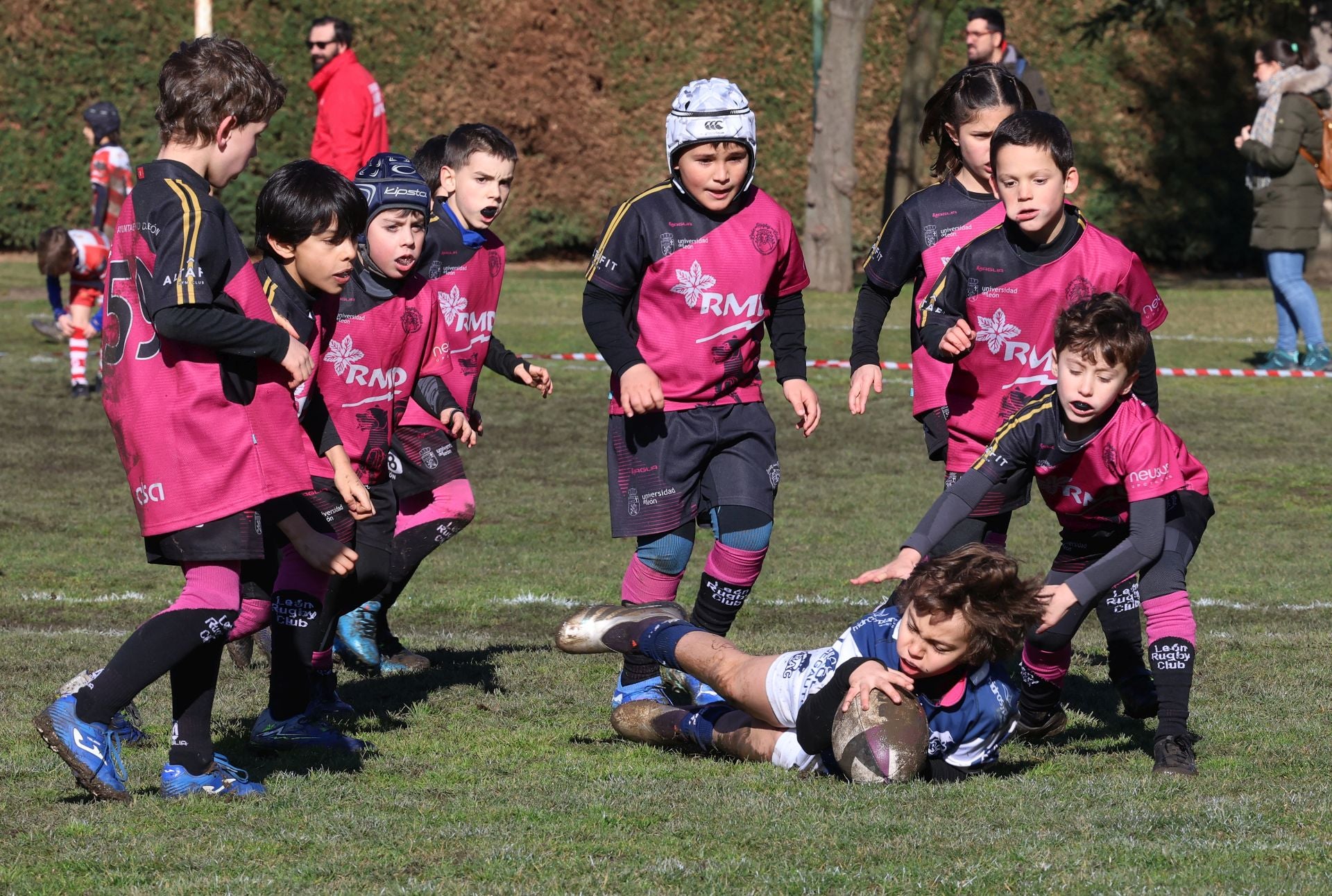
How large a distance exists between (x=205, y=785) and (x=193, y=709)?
21cm

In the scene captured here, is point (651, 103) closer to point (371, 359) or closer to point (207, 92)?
point (371, 359)

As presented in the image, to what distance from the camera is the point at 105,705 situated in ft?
14.8

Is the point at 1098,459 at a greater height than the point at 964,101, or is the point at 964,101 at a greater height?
the point at 964,101

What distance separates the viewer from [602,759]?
5.33 meters

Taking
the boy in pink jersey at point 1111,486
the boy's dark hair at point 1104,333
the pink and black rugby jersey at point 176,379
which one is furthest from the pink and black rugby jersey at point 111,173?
the boy's dark hair at point 1104,333

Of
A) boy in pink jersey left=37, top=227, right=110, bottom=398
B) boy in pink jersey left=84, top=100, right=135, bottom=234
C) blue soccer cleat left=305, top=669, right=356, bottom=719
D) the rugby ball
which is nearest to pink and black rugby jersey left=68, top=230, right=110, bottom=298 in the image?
boy in pink jersey left=37, top=227, right=110, bottom=398

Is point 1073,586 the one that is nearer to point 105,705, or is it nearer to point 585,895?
point 585,895

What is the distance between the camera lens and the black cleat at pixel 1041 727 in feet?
18.5

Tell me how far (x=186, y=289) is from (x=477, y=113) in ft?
69.1

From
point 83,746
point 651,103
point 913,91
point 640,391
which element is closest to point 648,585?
point 640,391

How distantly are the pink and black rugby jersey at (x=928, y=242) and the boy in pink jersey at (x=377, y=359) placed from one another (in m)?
1.64

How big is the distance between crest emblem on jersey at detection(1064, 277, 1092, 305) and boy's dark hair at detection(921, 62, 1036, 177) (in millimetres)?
825

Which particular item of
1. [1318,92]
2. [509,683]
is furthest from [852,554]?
[1318,92]

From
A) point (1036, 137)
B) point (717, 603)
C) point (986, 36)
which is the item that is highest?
point (986, 36)
